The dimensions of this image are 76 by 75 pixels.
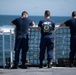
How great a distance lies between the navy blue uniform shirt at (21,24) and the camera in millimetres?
8695

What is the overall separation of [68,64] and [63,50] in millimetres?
430

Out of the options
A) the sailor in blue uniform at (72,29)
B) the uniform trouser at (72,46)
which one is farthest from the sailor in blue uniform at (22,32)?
the uniform trouser at (72,46)

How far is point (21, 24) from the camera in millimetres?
8695

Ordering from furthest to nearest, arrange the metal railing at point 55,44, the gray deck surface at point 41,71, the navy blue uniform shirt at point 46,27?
the metal railing at point 55,44, the navy blue uniform shirt at point 46,27, the gray deck surface at point 41,71

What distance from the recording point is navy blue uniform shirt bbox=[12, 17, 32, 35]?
870 cm

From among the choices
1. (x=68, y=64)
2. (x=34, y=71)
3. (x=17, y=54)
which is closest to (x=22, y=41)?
(x=17, y=54)

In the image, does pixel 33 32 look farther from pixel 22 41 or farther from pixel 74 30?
pixel 74 30

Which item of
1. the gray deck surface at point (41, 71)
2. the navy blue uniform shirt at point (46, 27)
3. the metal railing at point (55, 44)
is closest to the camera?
the gray deck surface at point (41, 71)

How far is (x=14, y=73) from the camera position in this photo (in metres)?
8.05

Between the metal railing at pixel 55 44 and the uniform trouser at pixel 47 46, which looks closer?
the uniform trouser at pixel 47 46

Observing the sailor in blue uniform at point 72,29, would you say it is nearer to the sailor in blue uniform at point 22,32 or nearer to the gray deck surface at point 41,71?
the gray deck surface at point 41,71

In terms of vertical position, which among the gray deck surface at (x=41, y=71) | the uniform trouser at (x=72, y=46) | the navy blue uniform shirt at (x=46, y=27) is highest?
the navy blue uniform shirt at (x=46, y=27)

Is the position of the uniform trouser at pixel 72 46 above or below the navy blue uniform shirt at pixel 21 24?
below

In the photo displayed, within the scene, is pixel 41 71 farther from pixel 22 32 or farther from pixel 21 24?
pixel 21 24
